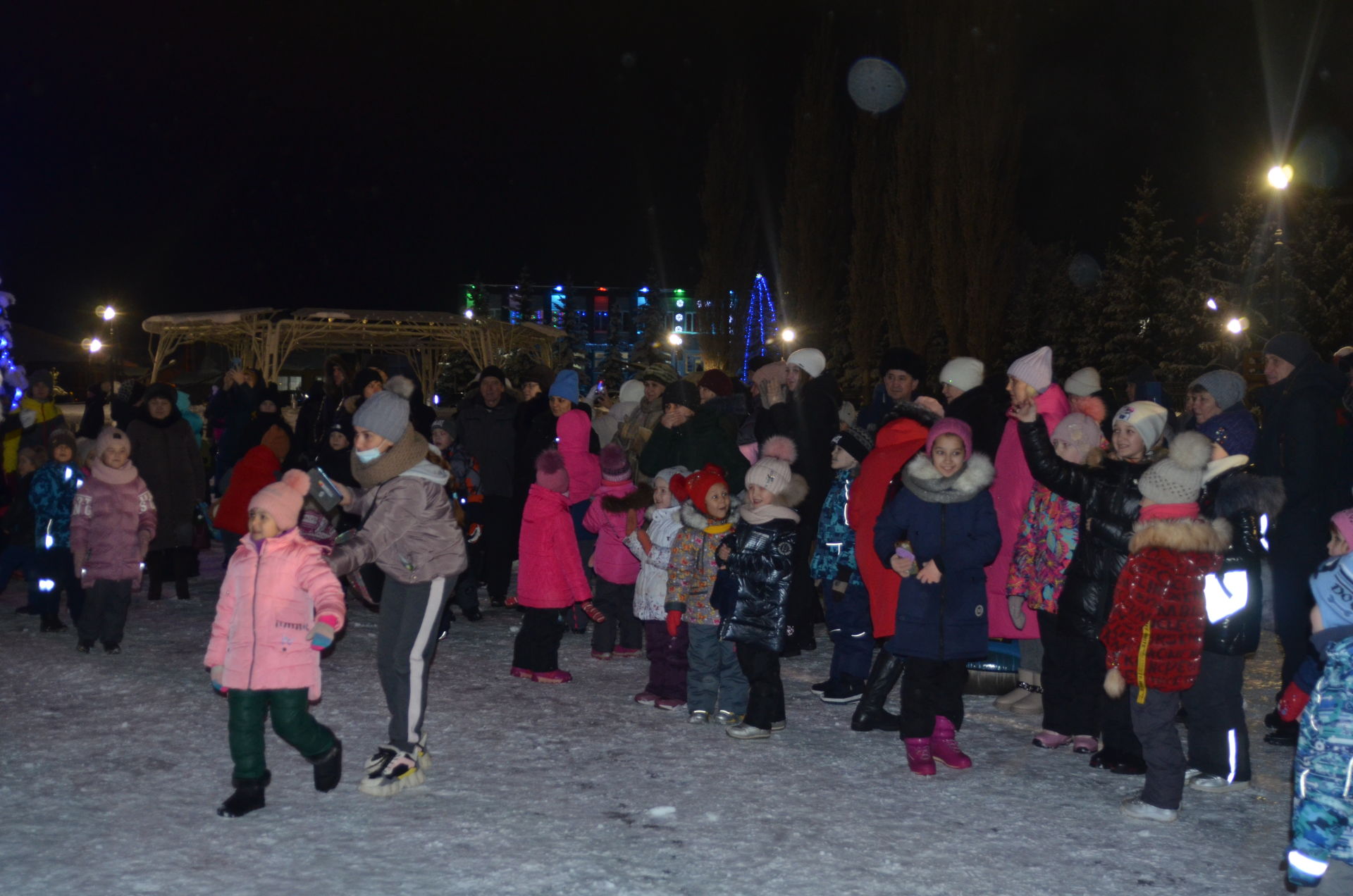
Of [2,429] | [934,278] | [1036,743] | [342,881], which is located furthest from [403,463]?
[934,278]

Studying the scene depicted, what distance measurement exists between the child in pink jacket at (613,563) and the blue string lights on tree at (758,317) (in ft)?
118

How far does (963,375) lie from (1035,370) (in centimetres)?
124

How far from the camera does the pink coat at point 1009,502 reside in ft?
21.2

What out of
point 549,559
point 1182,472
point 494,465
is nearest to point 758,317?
point 494,465

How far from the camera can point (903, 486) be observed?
19.5 feet

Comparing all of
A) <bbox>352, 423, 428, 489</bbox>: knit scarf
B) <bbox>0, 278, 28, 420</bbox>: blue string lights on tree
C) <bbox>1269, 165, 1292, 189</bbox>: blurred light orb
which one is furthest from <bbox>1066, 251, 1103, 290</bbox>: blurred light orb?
<bbox>352, 423, 428, 489</bbox>: knit scarf

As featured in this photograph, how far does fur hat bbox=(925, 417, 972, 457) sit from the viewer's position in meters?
5.70

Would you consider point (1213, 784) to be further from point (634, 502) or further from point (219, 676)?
point (219, 676)

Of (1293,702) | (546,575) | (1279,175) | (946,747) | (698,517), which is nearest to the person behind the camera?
(1293,702)

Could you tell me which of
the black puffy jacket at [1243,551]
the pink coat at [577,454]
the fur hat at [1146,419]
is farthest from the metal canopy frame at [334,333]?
the black puffy jacket at [1243,551]

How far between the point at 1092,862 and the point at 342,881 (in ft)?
9.00

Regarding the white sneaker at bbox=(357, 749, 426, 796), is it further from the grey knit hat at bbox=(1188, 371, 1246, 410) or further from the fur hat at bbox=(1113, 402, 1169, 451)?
the grey knit hat at bbox=(1188, 371, 1246, 410)

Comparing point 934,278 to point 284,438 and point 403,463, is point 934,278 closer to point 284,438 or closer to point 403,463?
point 284,438

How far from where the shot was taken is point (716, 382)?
892 centimetres
